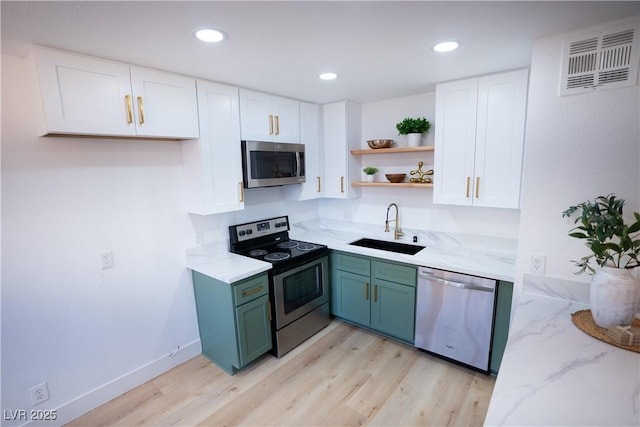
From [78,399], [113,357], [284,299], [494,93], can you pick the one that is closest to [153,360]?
[113,357]

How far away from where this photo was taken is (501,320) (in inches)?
88.5

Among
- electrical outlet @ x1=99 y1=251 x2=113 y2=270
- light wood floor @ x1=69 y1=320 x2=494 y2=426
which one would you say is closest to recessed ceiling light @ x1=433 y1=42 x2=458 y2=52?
light wood floor @ x1=69 y1=320 x2=494 y2=426

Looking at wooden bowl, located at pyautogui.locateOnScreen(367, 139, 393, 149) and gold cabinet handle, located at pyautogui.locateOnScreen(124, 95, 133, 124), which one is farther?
wooden bowl, located at pyautogui.locateOnScreen(367, 139, 393, 149)

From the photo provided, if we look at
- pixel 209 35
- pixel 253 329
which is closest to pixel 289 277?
pixel 253 329

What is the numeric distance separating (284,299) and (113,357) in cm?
130

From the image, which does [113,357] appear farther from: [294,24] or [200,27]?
[294,24]

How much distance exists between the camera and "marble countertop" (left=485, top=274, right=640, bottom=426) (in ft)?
3.22

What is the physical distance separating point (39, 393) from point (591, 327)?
314 cm

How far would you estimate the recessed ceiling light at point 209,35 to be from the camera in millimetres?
1512

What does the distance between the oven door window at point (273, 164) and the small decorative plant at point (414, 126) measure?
1053 millimetres

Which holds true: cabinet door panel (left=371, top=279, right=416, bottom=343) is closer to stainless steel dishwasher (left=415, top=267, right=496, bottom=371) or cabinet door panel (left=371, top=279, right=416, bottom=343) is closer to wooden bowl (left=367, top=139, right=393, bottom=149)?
stainless steel dishwasher (left=415, top=267, right=496, bottom=371)

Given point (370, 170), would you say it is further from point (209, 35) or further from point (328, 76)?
point (209, 35)

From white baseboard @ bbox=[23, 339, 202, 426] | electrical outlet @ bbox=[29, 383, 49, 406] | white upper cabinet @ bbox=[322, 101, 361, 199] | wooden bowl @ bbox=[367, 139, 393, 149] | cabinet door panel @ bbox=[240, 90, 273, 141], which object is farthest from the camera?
white upper cabinet @ bbox=[322, 101, 361, 199]

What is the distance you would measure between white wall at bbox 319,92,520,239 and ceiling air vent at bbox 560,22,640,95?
121 centimetres
